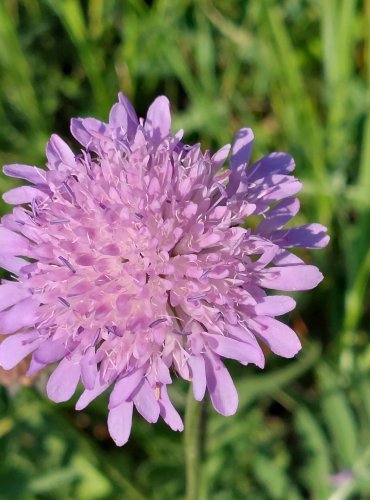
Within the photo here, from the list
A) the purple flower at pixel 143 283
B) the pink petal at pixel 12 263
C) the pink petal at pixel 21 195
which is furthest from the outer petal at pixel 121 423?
the pink petal at pixel 21 195

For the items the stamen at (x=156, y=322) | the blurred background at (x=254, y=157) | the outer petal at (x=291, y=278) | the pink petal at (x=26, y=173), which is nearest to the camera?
the stamen at (x=156, y=322)

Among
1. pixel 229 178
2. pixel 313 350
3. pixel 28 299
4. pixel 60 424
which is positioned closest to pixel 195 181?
pixel 229 178

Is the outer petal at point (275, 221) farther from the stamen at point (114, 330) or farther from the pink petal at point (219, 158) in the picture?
the stamen at point (114, 330)

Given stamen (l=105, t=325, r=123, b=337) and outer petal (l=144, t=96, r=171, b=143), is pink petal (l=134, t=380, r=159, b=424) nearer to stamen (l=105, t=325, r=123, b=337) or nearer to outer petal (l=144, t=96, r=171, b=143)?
stamen (l=105, t=325, r=123, b=337)

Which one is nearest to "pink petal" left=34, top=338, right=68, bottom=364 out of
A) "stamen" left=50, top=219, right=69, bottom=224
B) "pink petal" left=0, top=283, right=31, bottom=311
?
"pink petal" left=0, top=283, right=31, bottom=311

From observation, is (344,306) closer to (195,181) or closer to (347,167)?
(347,167)

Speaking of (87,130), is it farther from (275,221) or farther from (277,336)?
(277,336)

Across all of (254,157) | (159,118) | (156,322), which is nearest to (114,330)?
(156,322)
